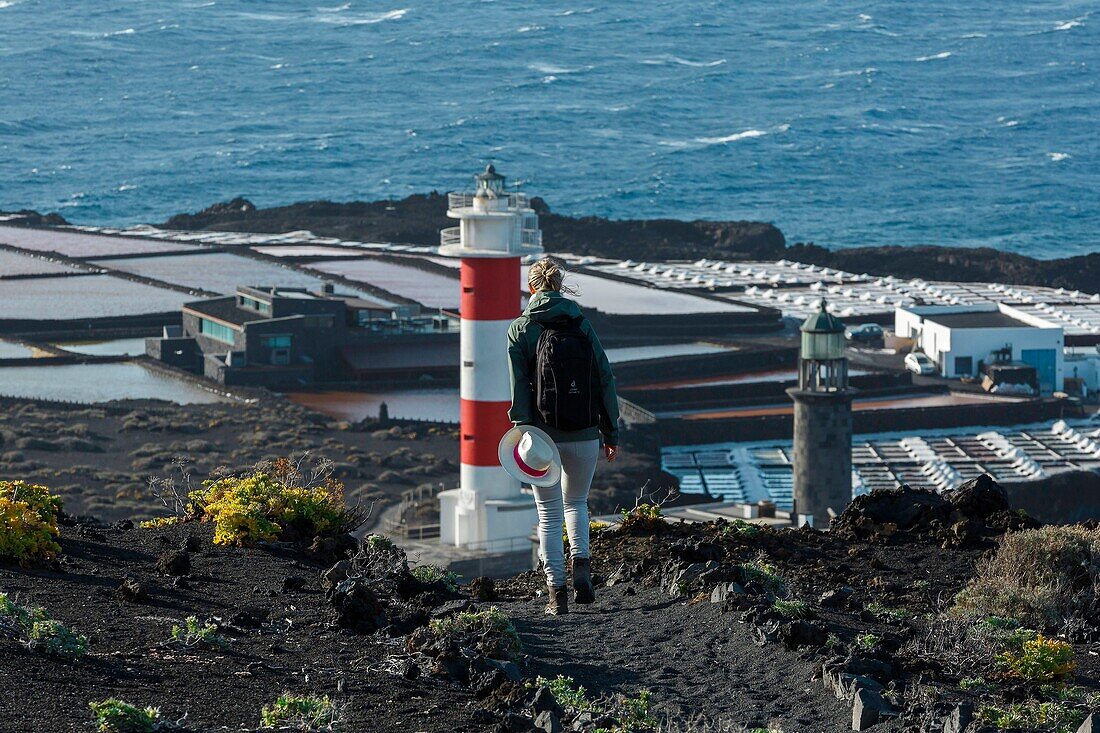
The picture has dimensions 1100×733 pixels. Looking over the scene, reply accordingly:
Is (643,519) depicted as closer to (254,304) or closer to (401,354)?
(401,354)

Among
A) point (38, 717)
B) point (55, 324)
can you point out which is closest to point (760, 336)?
point (55, 324)

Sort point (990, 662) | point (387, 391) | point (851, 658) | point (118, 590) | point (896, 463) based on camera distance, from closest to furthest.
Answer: point (851, 658), point (990, 662), point (118, 590), point (896, 463), point (387, 391)

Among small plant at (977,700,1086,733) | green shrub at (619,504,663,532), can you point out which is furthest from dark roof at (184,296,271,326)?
small plant at (977,700,1086,733)

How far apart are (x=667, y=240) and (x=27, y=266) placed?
51.4 meters

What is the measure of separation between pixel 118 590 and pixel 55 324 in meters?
67.0

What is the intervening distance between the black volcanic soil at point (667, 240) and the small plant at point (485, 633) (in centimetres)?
10944

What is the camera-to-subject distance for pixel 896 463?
199 feet

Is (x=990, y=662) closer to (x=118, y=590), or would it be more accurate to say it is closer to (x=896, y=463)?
(x=118, y=590)

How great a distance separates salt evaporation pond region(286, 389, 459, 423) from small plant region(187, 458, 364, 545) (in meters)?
45.5

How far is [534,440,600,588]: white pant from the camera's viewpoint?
504 inches

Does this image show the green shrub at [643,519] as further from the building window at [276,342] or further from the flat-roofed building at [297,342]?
the building window at [276,342]

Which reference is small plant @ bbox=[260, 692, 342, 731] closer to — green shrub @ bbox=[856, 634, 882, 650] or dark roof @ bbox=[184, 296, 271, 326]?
green shrub @ bbox=[856, 634, 882, 650]

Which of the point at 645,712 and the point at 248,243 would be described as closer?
the point at 645,712

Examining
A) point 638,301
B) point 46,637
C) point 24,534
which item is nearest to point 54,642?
point 46,637
